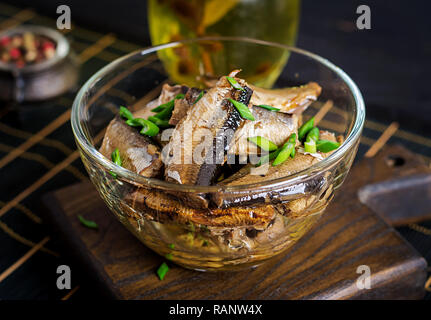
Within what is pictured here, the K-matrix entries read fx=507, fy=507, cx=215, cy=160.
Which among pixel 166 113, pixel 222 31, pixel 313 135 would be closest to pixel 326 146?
pixel 313 135

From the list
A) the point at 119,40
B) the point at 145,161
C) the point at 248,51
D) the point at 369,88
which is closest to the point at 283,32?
the point at 248,51

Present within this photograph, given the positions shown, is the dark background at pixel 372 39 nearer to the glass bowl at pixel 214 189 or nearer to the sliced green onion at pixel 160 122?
the glass bowl at pixel 214 189

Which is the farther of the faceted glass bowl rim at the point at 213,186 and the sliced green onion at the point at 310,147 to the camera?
the sliced green onion at the point at 310,147

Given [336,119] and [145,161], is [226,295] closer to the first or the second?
[145,161]

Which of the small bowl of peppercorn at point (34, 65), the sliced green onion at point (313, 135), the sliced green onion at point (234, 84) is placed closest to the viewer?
the sliced green onion at point (234, 84)

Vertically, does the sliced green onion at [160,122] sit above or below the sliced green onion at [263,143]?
above

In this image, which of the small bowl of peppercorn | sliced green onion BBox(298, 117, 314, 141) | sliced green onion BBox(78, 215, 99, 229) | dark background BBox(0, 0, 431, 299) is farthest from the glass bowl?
the small bowl of peppercorn

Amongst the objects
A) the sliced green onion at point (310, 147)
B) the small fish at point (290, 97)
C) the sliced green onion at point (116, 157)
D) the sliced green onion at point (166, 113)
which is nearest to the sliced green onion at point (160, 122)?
the sliced green onion at point (166, 113)
